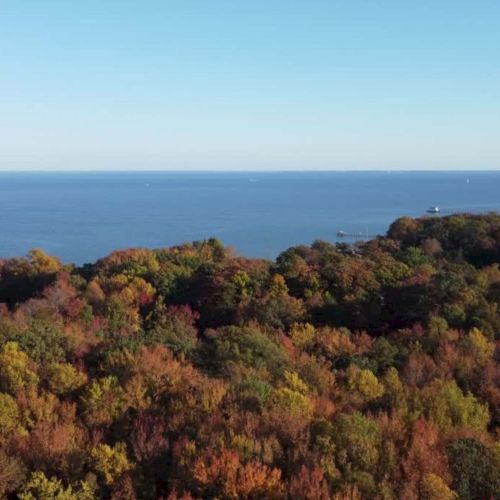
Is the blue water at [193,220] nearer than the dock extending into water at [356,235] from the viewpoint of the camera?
Yes

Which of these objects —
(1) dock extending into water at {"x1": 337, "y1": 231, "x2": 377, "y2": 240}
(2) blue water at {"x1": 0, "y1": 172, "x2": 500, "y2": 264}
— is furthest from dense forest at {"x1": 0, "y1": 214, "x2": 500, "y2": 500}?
(1) dock extending into water at {"x1": 337, "y1": 231, "x2": 377, "y2": 240}

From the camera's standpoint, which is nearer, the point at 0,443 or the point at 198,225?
the point at 0,443

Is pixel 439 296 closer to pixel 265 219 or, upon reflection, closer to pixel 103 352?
pixel 103 352

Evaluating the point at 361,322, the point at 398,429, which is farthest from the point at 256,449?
the point at 361,322

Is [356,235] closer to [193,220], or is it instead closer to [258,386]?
[193,220]


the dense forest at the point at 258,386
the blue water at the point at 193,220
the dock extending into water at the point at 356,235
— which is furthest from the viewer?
the dock extending into water at the point at 356,235

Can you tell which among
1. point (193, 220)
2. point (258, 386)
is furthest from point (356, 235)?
point (258, 386)

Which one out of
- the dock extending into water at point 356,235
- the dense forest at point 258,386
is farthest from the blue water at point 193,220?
the dense forest at point 258,386

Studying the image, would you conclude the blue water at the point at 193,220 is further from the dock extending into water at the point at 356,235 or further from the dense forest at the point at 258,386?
the dense forest at the point at 258,386

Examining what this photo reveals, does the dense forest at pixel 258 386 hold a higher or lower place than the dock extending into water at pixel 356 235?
higher
